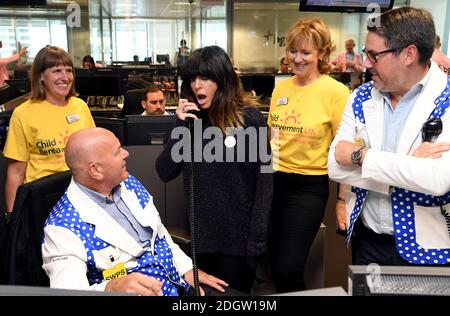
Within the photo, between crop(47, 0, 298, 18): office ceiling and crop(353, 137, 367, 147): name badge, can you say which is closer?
crop(353, 137, 367, 147): name badge

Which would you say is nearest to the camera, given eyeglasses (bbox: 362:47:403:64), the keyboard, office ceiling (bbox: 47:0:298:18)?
the keyboard

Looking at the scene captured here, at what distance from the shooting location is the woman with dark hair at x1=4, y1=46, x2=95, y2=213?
2477 millimetres

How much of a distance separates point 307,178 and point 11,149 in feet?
5.02

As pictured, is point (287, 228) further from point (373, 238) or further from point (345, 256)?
point (345, 256)

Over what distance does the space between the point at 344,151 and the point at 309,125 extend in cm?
63

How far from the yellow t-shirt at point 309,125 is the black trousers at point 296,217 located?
0.19 ft

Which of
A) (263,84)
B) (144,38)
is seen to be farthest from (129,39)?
(263,84)

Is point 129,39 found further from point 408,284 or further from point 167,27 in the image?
point 408,284

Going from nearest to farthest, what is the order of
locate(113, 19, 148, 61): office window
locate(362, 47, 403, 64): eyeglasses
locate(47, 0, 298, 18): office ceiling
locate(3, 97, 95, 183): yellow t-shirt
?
1. locate(362, 47, 403, 64): eyeglasses
2. locate(3, 97, 95, 183): yellow t-shirt
3. locate(47, 0, 298, 18): office ceiling
4. locate(113, 19, 148, 61): office window

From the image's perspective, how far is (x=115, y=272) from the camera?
65.9 inches

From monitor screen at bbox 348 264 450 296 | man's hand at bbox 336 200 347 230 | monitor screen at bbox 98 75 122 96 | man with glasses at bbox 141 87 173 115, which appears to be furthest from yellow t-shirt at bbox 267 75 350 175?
monitor screen at bbox 98 75 122 96

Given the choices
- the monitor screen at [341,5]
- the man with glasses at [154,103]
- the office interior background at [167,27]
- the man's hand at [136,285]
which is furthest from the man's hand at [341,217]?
the office interior background at [167,27]

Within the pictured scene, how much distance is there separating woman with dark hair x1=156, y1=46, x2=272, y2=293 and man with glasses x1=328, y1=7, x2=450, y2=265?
0.44 meters

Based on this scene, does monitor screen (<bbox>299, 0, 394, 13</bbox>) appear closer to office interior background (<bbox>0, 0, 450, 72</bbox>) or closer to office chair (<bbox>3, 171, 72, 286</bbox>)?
office chair (<bbox>3, 171, 72, 286</bbox>)
